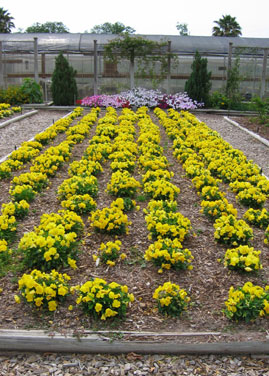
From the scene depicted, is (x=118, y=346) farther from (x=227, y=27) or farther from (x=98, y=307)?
(x=227, y=27)

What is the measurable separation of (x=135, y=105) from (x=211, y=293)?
38.8 ft

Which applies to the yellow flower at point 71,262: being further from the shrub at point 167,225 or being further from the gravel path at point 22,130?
the gravel path at point 22,130

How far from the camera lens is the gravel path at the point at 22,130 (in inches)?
349

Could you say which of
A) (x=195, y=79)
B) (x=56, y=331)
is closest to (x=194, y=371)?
(x=56, y=331)

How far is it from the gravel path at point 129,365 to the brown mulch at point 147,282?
0.66 feet

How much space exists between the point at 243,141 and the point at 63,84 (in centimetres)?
850

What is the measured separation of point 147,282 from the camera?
3654 mm

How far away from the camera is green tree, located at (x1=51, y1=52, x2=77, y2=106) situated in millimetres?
15828

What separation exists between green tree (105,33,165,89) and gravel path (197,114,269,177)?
4.75 meters

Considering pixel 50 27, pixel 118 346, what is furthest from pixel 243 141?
pixel 50 27

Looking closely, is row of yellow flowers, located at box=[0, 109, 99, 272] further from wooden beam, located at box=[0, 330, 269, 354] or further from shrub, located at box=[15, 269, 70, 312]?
wooden beam, located at box=[0, 330, 269, 354]

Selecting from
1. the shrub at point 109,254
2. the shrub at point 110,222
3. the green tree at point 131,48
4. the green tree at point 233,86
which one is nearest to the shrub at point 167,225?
the shrub at point 110,222

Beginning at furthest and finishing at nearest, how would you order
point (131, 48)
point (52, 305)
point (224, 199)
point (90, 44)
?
point (90, 44)
point (131, 48)
point (224, 199)
point (52, 305)

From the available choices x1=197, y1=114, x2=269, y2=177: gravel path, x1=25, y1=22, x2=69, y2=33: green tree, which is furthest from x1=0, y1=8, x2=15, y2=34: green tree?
x1=197, y1=114, x2=269, y2=177: gravel path
